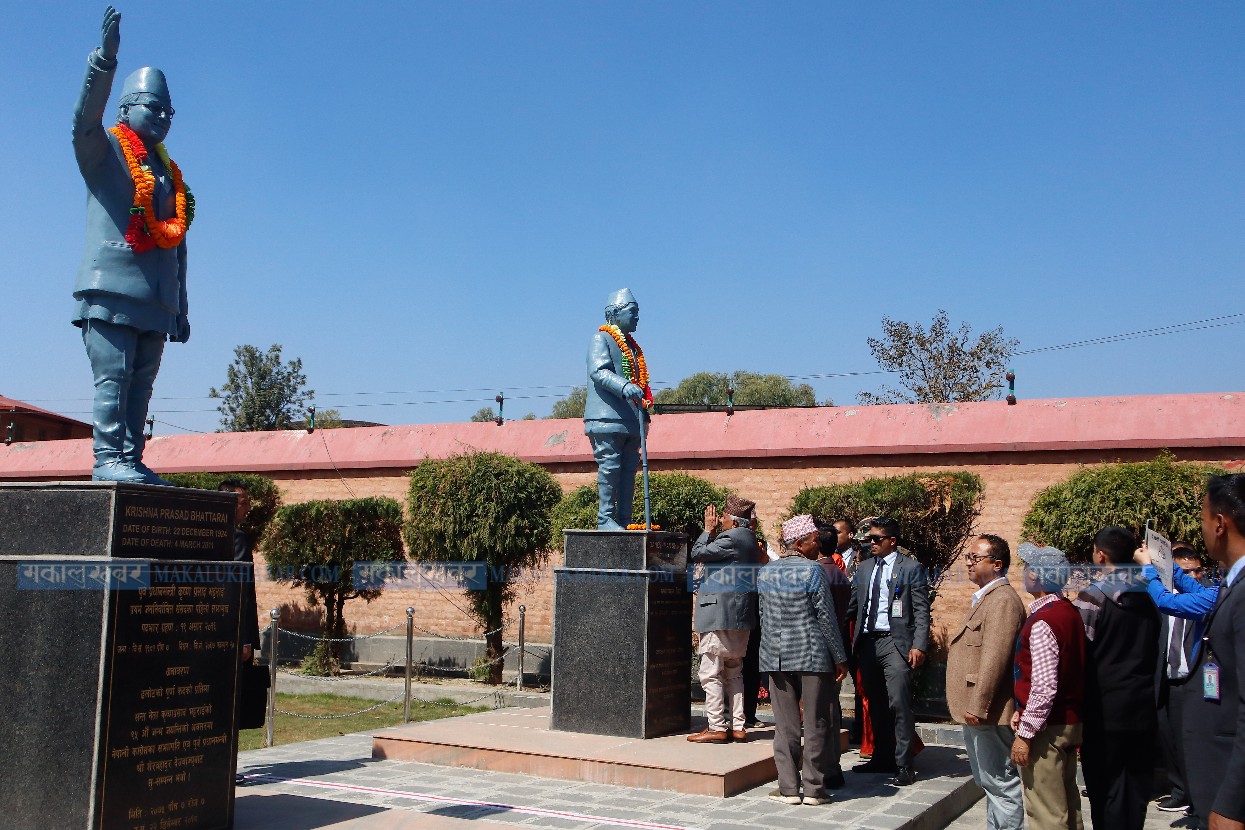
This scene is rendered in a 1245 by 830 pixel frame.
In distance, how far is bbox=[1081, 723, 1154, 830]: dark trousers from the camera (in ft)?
17.9

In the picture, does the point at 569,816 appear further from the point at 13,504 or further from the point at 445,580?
the point at 445,580

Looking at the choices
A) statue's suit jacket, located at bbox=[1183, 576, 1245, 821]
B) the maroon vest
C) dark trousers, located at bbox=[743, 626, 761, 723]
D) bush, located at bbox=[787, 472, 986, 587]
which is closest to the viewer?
→ statue's suit jacket, located at bbox=[1183, 576, 1245, 821]

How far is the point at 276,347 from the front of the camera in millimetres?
47781

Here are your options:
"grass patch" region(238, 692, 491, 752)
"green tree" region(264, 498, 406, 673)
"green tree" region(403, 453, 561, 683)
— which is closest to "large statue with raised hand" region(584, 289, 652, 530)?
"grass patch" region(238, 692, 491, 752)

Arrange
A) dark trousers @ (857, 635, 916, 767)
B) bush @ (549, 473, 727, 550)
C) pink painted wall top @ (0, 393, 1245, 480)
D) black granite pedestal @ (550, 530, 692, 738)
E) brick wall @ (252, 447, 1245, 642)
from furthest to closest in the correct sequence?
bush @ (549, 473, 727, 550), brick wall @ (252, 447, 1245, 642), pink painted wall top @ (0, 393, 1245, 480), black granite pedestal @ (550, 530, 692, 738), dark trousers @ (857, 635, 916, 767)

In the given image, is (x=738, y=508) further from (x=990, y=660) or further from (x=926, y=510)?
(x=926, y=510)

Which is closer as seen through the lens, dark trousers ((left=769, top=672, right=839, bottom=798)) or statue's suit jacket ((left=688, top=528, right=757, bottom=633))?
dark trousers ((left=769, top=672, right=839, bottom=798))

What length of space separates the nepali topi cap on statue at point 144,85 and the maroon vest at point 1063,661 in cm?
497

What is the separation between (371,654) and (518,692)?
16.0 ft

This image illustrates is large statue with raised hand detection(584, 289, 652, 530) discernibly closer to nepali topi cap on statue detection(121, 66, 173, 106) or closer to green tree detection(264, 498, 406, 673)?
nepali topi cap on statue detection(121, 66, 173, 106)

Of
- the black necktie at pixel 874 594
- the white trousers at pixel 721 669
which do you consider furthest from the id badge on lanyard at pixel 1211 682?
the white trousers at pixel 721 669

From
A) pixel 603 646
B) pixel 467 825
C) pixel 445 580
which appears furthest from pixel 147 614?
pixel 445 580

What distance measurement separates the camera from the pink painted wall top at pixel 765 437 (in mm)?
12664

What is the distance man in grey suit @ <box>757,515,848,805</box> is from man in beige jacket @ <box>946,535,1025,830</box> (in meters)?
1.04
